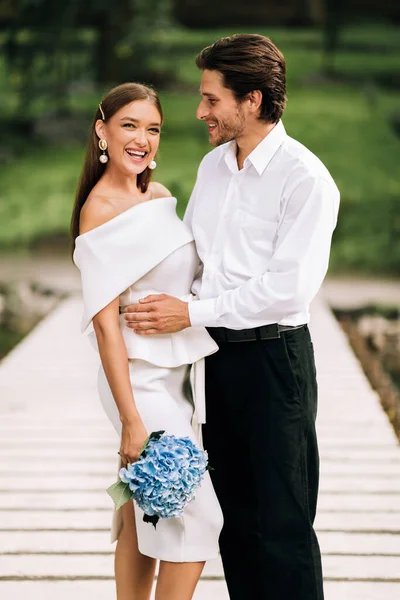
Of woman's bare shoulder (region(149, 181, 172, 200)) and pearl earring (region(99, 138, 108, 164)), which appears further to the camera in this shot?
woman's bare shoulder (region(149, 181, 172, 200))

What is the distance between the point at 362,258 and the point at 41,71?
479 cm

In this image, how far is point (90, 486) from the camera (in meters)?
3.95

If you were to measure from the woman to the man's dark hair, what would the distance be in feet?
0.57

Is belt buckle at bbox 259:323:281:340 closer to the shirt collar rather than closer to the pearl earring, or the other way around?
the shirt collar

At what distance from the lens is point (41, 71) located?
43.3ft

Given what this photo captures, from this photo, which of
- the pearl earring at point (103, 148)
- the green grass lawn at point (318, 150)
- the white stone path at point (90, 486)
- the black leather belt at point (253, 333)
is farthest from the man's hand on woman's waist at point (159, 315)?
the green grass lawn at point (318, 150)

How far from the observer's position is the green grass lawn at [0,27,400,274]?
37.3 ft

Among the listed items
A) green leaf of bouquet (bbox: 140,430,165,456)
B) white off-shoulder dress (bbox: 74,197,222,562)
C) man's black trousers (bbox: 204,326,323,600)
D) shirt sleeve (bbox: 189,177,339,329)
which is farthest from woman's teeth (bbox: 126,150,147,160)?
green leaf of bouquet (bbox: 140,430,165,456)

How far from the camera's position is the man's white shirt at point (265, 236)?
238cm

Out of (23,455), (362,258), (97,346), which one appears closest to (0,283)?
(362,258)

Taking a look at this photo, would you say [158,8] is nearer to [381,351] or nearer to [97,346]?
[381,351]

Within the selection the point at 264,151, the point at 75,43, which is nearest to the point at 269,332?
the point at 264,151

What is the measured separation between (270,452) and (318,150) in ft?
33.6

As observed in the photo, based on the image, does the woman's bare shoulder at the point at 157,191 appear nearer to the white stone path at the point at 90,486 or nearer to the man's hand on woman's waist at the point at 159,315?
the man's hand on woman's waist at the point at 159,315
